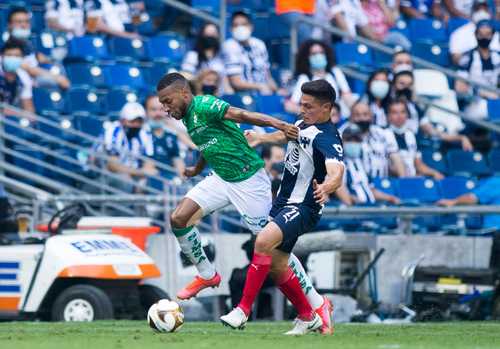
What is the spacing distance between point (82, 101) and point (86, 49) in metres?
0.85

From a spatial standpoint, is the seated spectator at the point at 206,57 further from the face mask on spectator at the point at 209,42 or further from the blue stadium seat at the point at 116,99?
the blue stadium seat at the point at 116,99

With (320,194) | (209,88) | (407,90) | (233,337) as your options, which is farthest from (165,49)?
(320,194)

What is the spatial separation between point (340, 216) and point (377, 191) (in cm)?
96

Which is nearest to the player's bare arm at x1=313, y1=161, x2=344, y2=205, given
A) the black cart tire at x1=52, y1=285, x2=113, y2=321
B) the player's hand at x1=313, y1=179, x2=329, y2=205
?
the player's hand at x1=313, y1=179, x2=329, y2=205

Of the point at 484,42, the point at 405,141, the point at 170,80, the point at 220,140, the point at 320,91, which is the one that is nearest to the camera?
the point at 320,91

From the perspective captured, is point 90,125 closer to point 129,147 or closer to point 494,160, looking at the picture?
→ point 129,147

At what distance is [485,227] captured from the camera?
60.5 feet

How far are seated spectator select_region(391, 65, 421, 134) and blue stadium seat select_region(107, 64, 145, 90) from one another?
127 inches

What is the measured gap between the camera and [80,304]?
15.2m

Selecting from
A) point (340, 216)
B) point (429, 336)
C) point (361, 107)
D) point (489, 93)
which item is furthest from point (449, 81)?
point (429, 336)

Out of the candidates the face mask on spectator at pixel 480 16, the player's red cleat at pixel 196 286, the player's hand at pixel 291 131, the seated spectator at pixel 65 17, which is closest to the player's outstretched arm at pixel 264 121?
the player's hand at pixel 291 131

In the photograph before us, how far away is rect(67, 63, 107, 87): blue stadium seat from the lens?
1934 centimetres

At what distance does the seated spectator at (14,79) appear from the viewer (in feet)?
60.6

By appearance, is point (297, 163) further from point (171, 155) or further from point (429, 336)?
point (171, 155)
